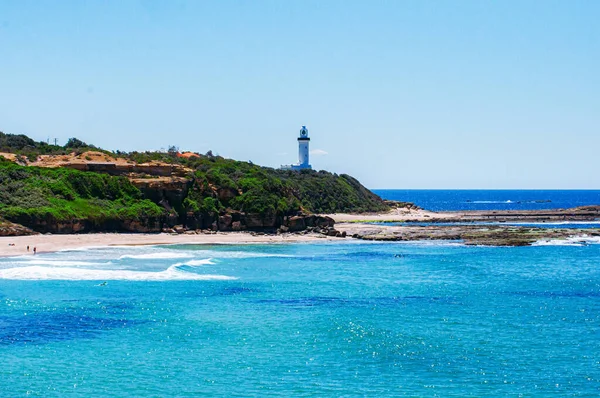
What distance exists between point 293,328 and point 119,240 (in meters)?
36.0

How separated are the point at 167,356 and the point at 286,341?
443 centimetres

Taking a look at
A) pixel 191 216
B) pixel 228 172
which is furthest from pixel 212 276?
pixel 228 172

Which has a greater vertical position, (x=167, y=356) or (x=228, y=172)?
(x=228, y=172)

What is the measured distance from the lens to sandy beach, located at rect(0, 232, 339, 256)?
52.1 meters

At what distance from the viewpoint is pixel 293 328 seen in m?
27.9

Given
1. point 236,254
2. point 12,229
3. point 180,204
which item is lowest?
point 236,254

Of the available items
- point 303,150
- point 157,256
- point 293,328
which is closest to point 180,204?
point 157,256

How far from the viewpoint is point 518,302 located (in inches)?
1347

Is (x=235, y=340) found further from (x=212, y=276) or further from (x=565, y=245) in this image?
(x=565, y=245)

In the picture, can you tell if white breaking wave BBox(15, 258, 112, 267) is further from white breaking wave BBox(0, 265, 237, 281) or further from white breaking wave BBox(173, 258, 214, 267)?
white breaking wave BBox(173, 258, 214, 267)

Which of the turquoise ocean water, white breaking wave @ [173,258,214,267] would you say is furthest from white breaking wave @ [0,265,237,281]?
white breaking wave @ [173,258,214,267]

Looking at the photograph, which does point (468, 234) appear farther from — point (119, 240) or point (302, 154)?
point (302, 154)

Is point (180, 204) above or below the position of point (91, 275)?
above

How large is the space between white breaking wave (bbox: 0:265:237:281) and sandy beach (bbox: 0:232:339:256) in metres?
7.85
